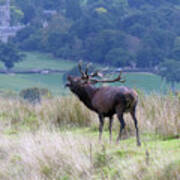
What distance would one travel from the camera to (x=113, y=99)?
7219 mm

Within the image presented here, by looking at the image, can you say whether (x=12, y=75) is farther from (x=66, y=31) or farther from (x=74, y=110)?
(x=74, y=110)

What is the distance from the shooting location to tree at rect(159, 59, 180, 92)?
1733 inches

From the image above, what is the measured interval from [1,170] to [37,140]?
1156 mm

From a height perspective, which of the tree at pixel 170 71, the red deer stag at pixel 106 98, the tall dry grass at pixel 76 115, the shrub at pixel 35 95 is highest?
the red deer stag at pixel 106 98

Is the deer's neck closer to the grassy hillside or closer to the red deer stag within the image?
the red deer stag

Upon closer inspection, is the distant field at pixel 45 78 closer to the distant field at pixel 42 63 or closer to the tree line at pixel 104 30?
the distant field at pixel 42 63

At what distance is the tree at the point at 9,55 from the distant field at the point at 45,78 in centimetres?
91

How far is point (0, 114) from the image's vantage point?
39.0ft

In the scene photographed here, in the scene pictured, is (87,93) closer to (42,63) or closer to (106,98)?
(106,98)

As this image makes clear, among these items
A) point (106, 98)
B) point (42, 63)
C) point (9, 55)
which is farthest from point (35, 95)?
point (9, 55)

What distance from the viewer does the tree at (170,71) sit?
44.0 meters

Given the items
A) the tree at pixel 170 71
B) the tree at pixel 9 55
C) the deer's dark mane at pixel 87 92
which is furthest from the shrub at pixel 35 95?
the tree at pixel 9 55

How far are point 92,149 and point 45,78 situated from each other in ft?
159

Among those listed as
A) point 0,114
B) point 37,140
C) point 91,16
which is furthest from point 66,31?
point 37,140
